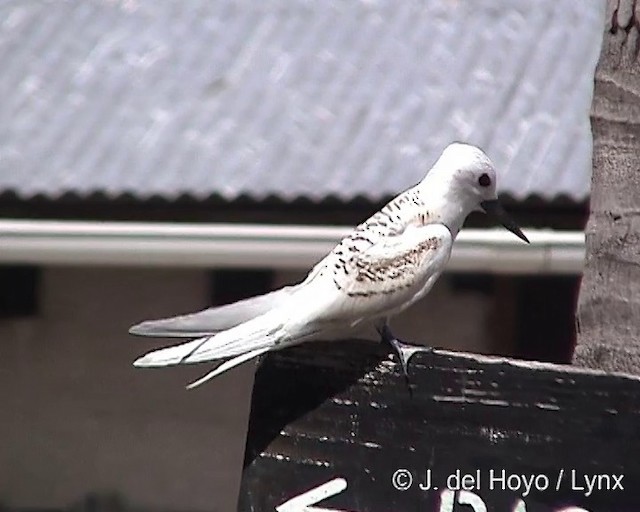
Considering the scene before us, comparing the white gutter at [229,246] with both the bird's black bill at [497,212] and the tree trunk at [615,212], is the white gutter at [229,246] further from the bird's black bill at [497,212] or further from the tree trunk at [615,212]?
the tree trunk at [615,212]

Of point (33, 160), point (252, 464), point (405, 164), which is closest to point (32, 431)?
point (33, 160)

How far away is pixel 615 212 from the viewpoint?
2506 mm

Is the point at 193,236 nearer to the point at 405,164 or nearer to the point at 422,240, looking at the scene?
the point at 405,164

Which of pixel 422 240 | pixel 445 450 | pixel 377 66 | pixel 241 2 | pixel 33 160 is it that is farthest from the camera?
pixel 241 2

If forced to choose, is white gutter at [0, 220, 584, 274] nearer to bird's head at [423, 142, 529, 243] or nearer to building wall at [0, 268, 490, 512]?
building wall at [0, 268, 490, 512]

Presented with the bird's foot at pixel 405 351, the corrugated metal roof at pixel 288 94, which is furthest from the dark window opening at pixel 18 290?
the bird's foot at pixel 405 351

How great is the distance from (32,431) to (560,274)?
217cm

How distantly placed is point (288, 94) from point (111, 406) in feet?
4.53

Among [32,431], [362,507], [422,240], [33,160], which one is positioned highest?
[422,240]

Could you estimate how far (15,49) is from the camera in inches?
234

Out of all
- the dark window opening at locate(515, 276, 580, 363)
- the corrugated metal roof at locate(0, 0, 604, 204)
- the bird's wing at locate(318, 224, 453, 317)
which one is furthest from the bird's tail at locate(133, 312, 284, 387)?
the dark window opening at locate(515, 276, 580, 363)

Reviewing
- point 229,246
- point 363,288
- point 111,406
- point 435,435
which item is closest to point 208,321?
point 363,288

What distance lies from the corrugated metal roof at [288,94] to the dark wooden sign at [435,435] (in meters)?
2.65

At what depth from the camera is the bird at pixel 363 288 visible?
2.38 m
